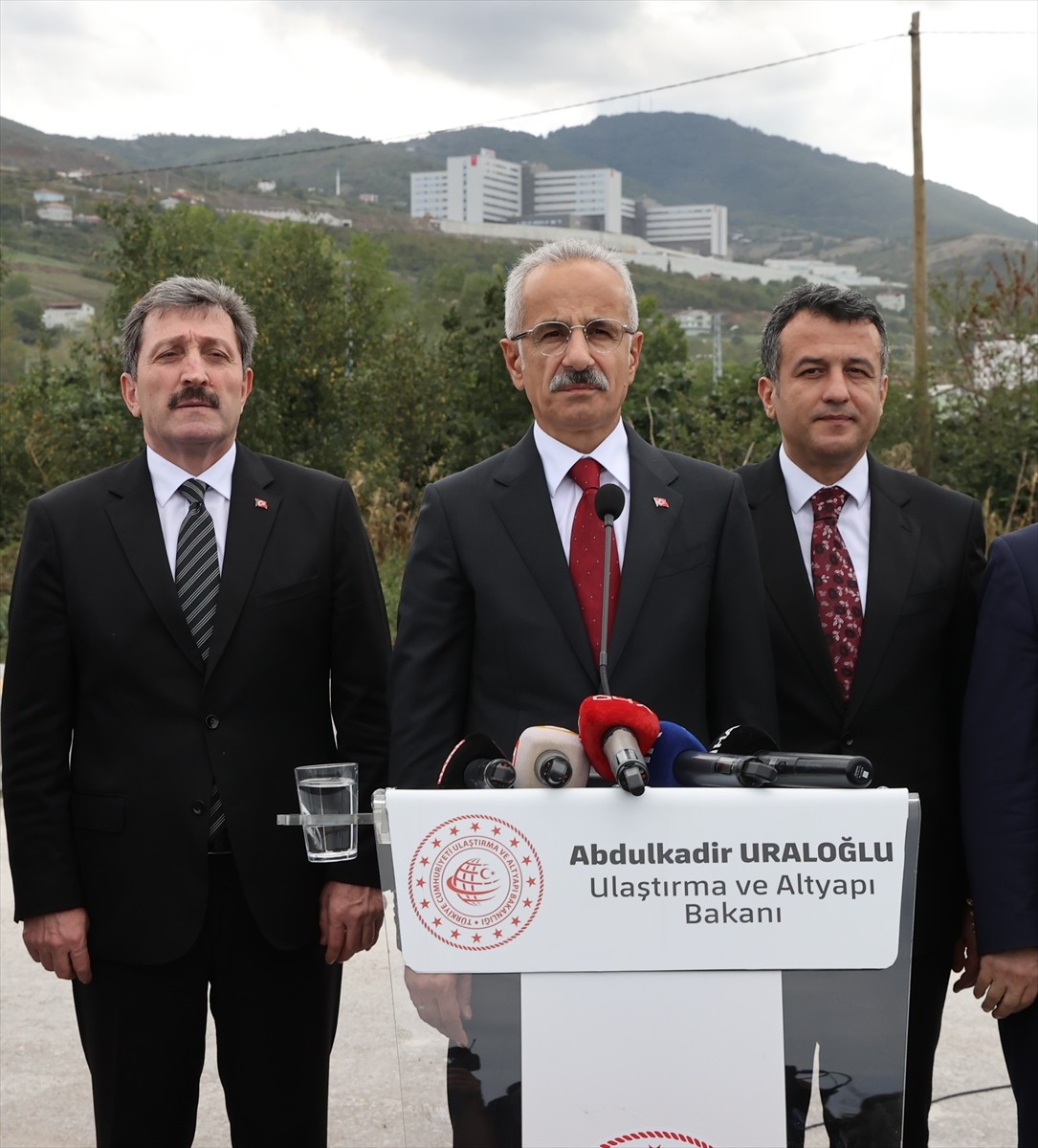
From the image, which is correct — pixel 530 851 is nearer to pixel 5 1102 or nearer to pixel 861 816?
pixel 861 816

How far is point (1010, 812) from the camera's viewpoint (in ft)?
8.34

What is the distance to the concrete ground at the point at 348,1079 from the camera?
3.87 metres

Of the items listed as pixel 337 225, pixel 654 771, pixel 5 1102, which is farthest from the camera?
pixel 337 225

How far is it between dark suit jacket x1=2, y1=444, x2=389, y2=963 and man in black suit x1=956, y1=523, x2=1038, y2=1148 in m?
1.22

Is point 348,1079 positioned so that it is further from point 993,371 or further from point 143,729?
point 993,371

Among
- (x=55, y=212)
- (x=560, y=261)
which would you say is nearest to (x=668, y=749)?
(x=560, y=261)

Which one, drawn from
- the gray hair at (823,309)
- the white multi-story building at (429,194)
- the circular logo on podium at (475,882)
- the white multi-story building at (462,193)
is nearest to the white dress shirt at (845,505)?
the gray hair at (823,309)

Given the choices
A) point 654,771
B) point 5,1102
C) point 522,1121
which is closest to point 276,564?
point 654,771

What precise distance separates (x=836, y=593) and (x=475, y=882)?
1.49 metres

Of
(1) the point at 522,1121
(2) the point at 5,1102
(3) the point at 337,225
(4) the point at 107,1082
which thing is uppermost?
(3) the point at 337,225

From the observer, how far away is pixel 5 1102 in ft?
13.3

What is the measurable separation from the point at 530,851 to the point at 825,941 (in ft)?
1.26

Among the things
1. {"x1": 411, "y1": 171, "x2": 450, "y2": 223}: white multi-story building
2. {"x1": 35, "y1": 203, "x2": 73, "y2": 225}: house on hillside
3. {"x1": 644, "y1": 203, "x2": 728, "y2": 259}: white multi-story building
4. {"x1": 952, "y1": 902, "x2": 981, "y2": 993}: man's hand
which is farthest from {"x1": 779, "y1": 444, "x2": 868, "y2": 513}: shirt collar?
{"x1": 644, "y1": 203, "x2": 728, "y2": 259}: white multi-story building

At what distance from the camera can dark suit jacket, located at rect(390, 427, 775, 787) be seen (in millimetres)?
2566
